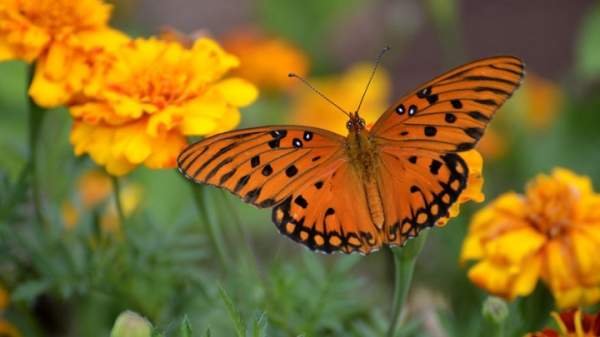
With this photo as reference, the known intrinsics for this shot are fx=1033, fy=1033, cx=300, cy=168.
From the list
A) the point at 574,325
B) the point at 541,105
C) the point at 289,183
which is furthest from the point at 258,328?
the point at 541,105

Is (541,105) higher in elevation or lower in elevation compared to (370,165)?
higher

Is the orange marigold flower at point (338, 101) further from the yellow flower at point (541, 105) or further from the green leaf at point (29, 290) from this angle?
the green leaf at point (29, 290)

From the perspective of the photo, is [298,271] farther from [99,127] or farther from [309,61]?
[309,61]

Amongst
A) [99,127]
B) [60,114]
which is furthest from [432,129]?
[60,114]

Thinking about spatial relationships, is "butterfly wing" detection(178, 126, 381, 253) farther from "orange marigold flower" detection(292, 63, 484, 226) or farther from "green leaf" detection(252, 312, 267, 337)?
"orange marigold flower" detection(292, 63, 484, 226)

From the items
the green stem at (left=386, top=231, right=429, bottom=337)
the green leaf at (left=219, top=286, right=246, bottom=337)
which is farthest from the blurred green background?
the green stem at (left=386, top=231, right=429, bottom=337)

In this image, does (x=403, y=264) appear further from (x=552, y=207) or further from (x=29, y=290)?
(x=29, y=290)
